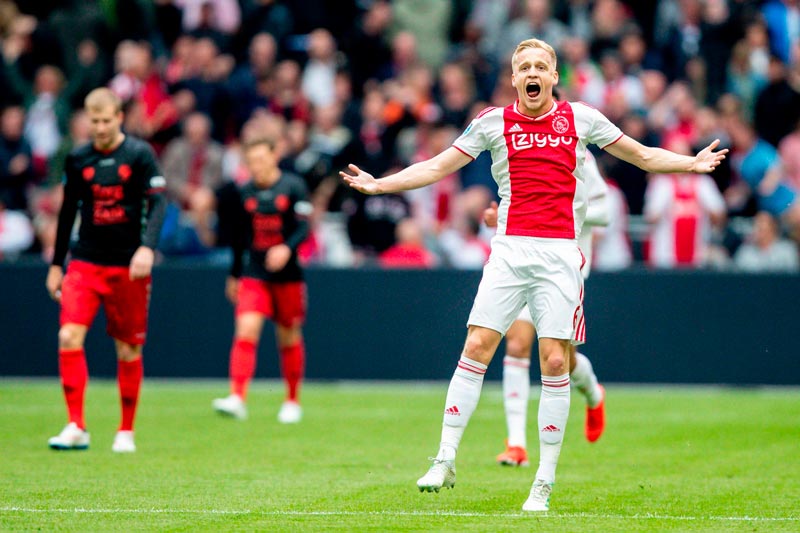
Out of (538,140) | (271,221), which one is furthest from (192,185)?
(538,140)

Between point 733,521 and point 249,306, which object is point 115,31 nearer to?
point 249,306

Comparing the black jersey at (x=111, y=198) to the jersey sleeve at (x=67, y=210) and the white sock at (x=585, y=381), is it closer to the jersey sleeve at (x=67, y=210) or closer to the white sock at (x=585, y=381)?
the jersey sleeve at (x=67, y=210)

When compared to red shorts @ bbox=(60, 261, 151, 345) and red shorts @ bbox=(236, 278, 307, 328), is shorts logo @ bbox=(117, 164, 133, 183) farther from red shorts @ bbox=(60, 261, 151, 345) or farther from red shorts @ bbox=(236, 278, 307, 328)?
red shorts @ bbox=(236, 278, 307, 328)

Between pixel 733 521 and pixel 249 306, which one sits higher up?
pixel 249 306

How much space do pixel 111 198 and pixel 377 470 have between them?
2765 mm

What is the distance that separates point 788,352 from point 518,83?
9.05 m

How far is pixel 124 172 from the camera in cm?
991

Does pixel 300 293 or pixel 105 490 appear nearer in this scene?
pixel 105 490

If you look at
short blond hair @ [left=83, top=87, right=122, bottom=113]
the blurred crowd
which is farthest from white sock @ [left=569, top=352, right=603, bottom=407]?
the blurred crowd

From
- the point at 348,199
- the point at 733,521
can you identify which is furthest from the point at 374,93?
the point at 733,521

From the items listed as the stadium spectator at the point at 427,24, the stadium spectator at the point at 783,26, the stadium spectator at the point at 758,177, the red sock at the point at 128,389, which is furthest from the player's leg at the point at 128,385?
the stadium spectator at the point at 783,26

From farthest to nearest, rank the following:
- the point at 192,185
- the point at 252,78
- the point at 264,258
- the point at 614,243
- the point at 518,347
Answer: the point at 252,78
the point at 192,185
the point at 614,243
the point at 264,258
the point at 518,347

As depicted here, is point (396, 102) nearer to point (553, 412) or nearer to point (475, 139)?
point (475, 139)

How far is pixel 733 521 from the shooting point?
7.04 meters
